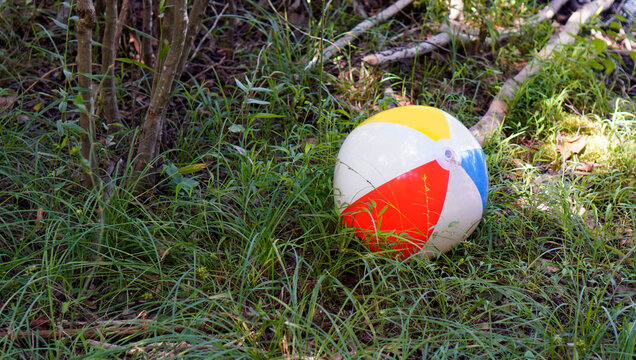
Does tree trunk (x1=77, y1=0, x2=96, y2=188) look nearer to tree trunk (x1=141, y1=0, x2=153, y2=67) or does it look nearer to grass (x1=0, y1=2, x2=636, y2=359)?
grass (x1=0, y1=2, x2=636, y2=359)

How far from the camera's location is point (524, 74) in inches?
157

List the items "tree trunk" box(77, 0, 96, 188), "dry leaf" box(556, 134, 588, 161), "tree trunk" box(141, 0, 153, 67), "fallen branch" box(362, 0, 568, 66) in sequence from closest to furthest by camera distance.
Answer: "tree trunk" box(77, 0, 96, 188) < "tree trunk" box(141, 0, 153, 67) < "dry leaf" box(556, 134, 588, 161) < "fallen branch" box(362, 0, 568, 66)

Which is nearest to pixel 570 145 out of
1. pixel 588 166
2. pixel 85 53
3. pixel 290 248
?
pixel 588 166

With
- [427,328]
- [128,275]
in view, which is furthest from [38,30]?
[427,328]

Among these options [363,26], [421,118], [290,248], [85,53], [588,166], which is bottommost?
[588,166]

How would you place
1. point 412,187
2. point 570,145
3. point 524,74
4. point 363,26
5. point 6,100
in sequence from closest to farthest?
point 412,187
point 6,100
point 570,145
point 524,74
point 363,26

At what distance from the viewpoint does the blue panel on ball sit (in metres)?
2.55

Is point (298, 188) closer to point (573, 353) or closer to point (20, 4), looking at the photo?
point (573, 353)

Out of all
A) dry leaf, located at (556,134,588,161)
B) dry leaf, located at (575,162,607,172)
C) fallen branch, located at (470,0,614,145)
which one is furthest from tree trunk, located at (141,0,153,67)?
dry leaf, located at (575,162,607,172)

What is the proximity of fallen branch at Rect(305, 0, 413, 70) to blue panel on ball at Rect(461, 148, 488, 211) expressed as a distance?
1420 millimetres

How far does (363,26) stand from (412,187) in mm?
2022

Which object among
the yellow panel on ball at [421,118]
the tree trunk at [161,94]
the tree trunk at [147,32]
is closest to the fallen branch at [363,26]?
the tree trunk at [147,32]

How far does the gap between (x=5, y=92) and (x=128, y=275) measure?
5.17ft

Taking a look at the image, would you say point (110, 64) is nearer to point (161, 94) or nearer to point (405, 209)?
point (161, 94)
